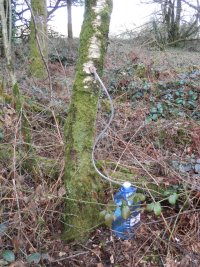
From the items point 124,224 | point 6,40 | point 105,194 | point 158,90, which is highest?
point 6,40

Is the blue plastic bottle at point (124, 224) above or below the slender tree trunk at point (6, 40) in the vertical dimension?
below

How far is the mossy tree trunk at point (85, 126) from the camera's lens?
240cm

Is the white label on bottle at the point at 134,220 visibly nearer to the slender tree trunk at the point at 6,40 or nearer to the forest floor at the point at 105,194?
the forest floor at the point at 105,194

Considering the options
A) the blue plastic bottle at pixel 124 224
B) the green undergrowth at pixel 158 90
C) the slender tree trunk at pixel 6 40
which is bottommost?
the blue plastic bottle at pixel 124 224

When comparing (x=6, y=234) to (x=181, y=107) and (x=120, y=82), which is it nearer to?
(x=181, y=107)

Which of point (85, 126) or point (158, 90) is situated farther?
point (158, 90)

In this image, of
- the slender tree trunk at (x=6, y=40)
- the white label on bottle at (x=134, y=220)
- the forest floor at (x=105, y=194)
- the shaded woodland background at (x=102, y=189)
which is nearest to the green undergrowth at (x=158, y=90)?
the shaded woodland background at (x=102, y=189)

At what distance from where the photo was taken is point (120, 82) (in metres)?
6.46

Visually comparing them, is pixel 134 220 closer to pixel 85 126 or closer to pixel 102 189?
pixel 102 189

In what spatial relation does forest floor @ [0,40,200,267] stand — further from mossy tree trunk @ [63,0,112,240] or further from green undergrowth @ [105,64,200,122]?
green undergrowth @ [105,64,200,122]

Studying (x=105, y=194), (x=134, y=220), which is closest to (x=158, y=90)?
(x=105, y=194)

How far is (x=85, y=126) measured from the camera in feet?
8.13

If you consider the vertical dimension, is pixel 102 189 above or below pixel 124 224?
above

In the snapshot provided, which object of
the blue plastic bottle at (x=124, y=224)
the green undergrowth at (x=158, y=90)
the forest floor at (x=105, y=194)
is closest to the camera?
the forest floor at (x=105, y=194)
